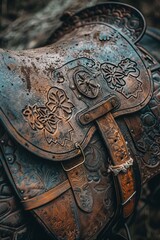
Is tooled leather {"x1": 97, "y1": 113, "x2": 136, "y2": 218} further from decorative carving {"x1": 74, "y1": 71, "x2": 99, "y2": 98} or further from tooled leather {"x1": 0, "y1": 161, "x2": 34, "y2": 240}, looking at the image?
tooled leather {"x1": 0, "y1": 161, "x2": 34, "y2": 240}

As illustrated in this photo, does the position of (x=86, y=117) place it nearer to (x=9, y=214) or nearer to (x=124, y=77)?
(x=124, y=77)

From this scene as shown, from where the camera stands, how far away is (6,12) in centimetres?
254

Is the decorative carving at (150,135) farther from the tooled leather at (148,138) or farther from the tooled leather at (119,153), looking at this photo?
the tooled leather at (119,153)

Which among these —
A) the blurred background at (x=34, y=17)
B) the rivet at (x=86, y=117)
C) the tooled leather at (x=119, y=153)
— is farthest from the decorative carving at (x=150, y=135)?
the blurred background at (x=34, y=17)

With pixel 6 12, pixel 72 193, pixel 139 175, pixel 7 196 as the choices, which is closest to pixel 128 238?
pixel 139 175

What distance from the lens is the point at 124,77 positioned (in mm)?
1438

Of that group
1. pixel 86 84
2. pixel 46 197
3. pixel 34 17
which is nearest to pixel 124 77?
pixel 86 84

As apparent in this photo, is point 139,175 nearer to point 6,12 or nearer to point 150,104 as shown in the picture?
point 150,104

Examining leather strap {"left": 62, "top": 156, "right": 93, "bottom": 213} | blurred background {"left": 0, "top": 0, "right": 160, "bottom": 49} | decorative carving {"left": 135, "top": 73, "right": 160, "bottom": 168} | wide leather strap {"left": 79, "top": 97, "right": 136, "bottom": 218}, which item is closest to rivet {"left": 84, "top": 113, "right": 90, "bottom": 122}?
wide leather strap {"left": 79, "top": 97, "right": 136, "bottom": 218}

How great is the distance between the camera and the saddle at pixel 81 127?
1.21 meters

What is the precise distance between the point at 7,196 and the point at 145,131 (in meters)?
0.49

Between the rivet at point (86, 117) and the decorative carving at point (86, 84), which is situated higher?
the decorative carving at point (86, 84)

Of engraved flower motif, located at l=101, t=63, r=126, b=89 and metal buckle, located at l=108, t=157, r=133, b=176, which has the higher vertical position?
engraved flower motif, located at l=101, t=63, r=126, b=89

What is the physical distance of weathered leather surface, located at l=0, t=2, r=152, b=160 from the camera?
122cm
